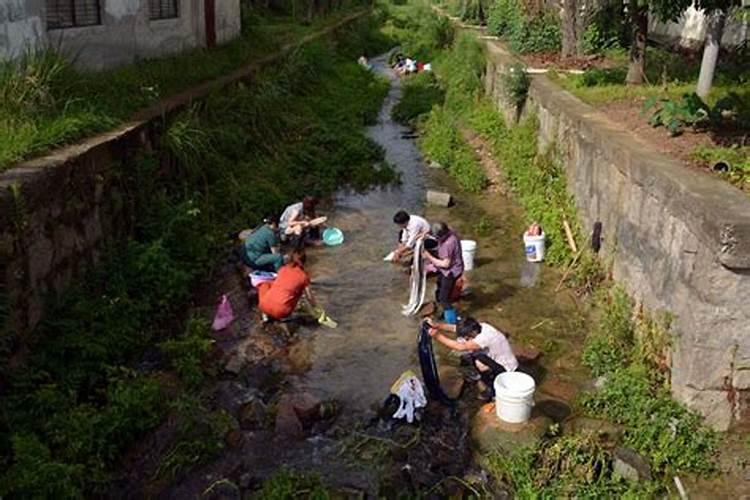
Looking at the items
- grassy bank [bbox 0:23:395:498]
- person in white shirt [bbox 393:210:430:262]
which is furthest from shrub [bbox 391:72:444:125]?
person in white shirt [bbox 393:210:430:262]

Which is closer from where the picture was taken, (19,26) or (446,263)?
(446,263)

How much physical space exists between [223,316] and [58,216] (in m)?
2.48

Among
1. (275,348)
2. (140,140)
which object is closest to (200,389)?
(275,348)

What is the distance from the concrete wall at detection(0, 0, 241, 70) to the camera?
1141cm

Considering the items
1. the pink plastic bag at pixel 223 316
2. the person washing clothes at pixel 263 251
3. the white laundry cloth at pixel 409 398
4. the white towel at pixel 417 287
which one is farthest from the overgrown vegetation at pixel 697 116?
the pink plastic bag at pixel 223 316

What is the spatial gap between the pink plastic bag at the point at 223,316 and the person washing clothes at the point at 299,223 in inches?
98.5

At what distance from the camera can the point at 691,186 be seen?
8016mm

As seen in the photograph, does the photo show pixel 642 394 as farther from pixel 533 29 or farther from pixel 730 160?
pixel 533 29

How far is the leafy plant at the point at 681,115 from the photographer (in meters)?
10.5

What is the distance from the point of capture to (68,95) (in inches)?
431

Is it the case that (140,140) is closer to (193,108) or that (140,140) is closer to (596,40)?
(193,108)

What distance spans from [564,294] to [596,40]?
11.0m

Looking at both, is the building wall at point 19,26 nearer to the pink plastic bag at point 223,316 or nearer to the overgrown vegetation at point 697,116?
the pink plastic bag at point 223,316

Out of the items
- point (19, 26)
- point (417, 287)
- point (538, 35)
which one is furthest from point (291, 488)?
point (538, 35)
